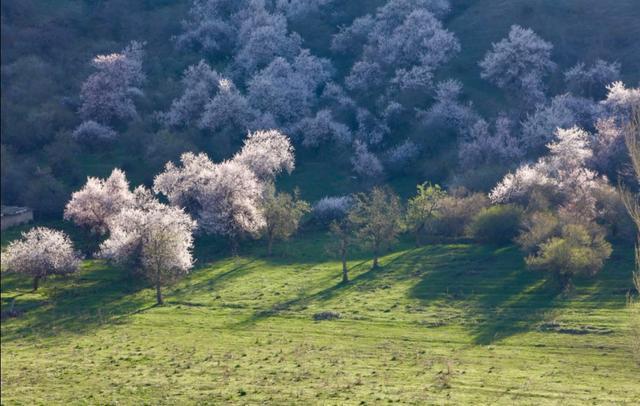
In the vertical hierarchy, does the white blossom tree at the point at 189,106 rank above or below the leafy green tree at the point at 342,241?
above

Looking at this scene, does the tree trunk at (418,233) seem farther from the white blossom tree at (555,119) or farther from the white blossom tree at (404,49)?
the white blossom tree at (404,49)

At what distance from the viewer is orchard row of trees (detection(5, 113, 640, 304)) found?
74688 mm

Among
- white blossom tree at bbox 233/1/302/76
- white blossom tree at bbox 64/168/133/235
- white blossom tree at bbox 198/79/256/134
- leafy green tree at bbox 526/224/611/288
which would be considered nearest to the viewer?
leafy green tree at bbox 526/224/611/288

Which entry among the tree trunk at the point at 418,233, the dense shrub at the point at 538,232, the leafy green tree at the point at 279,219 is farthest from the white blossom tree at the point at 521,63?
the leafy green tree at the point at 279,219

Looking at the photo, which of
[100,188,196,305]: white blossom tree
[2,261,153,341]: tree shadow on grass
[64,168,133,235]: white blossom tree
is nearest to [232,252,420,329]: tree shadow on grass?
[100,188,196,305]: white blossom tree

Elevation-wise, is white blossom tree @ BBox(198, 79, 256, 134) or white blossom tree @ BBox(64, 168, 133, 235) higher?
white blossom tree @ BBox(198, 79, 256, 134)

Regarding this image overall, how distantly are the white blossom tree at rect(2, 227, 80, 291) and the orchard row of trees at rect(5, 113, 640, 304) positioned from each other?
0.31ft

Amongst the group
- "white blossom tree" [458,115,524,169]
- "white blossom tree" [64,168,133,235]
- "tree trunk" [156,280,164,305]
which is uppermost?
"white blossom tree" [458,115,524,169]

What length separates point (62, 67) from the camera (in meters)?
127

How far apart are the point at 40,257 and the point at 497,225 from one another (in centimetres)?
4446

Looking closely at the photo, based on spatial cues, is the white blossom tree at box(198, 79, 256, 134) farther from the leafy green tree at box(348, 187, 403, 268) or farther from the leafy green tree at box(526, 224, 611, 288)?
Answer: the leafy green tree at box(526, 224, 611, 288)

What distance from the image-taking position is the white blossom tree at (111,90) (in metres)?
127

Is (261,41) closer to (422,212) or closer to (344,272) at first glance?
(422,212)

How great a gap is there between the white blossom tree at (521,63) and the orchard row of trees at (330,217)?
88.1 feet
